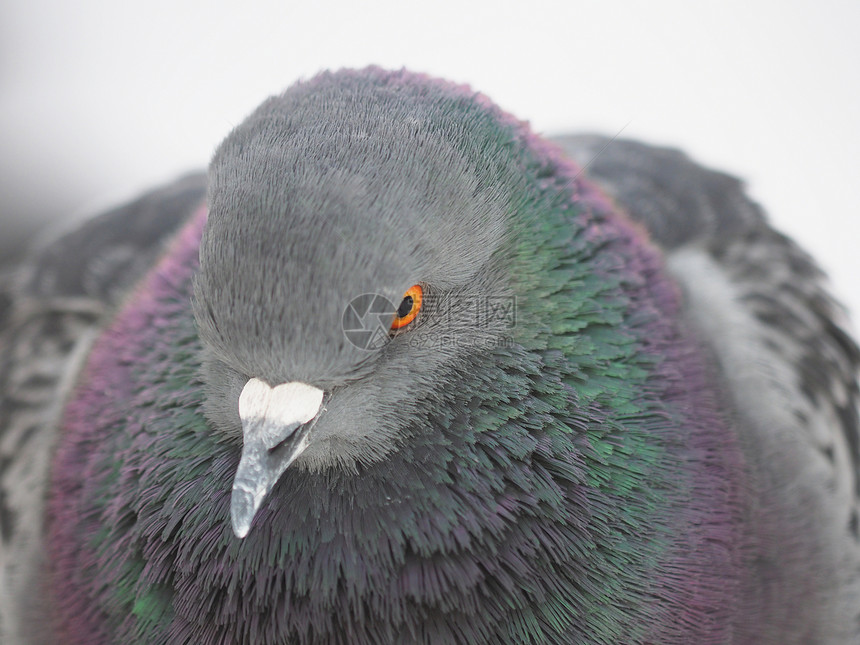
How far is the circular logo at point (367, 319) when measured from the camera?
5.21ft

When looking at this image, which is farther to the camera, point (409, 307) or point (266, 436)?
point (409, 307)

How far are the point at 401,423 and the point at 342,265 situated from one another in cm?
40

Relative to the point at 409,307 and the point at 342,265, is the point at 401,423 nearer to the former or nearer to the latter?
the point at 409,307

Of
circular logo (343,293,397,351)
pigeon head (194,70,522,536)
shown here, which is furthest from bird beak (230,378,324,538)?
circular logo (343,293,397,351)

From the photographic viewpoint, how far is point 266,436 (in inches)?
62.8

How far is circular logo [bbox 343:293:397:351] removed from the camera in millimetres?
1588

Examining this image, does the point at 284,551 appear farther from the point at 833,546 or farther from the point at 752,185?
the point at 752,185

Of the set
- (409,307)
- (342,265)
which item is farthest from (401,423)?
(342,265)

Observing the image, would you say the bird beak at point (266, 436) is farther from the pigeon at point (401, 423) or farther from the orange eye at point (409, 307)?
the orange eye at point (409, 307)

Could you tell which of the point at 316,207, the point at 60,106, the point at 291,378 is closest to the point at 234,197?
the point at 316,207

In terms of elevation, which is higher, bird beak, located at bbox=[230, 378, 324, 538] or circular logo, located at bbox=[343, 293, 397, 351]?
circular logo, located at bbox=[343, 293, 397, 351]

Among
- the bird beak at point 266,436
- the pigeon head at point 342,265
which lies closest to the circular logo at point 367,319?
the pigeon head at point 342,265

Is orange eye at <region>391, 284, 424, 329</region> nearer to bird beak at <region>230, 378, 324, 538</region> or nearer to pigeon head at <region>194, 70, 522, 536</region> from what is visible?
pigeon head at <region>194, 70, 522, 536</region>

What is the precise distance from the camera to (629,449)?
6.21 ft
